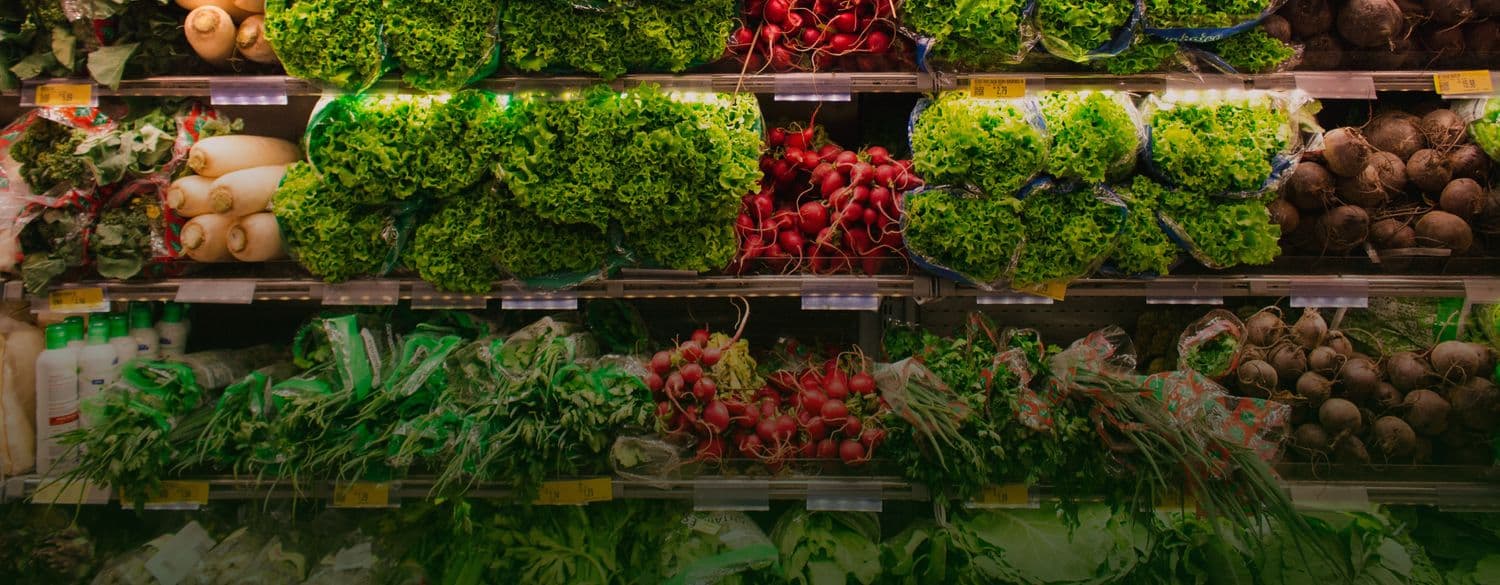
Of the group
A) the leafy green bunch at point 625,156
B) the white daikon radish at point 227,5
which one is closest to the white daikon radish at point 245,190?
the white daikon radish at point 227,5

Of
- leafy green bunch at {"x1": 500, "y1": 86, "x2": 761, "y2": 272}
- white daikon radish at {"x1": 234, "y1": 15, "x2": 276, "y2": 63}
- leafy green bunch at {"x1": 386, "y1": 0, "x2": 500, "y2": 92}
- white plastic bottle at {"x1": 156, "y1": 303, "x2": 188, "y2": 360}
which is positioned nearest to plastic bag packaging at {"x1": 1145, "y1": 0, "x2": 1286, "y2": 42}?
leafy green bunch at {"x1": 500, "y1": 86, "x2": 761, "y2": 272}

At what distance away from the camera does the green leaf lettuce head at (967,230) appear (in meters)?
2.22

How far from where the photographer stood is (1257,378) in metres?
2.46

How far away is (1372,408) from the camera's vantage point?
2.48 m

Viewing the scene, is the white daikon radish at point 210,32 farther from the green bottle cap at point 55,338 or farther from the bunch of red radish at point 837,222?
the bunch of red radish at point 837,222

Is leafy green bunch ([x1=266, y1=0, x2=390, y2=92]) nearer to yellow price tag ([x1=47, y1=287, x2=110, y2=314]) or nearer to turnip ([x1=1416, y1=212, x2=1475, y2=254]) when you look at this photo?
yellow price tag ([x1=47, y1=287, x2=110, y2=314])

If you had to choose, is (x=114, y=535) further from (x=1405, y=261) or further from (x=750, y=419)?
(x=1405, y=261)

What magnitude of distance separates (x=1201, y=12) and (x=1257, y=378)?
1.13m

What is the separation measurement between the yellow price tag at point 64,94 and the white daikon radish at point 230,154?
11.3 inches

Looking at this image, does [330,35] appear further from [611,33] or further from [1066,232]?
[1066,232]

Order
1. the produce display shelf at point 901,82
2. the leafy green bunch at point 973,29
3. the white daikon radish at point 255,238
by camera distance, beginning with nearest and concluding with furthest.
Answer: the leafy green bunch at point 973,29
the produce display shelf at point 901,82
the white daikon radish at point 255,238

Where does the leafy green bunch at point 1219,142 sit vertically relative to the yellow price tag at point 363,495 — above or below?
above

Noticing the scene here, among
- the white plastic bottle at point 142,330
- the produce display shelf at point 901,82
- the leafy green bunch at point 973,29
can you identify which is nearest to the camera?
the leafy green bunch at point 973,29

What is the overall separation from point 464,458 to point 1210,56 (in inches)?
94.1
